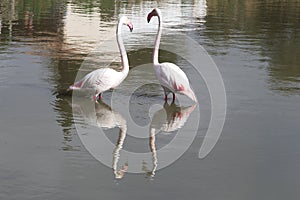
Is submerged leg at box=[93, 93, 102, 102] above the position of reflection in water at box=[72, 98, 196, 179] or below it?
above

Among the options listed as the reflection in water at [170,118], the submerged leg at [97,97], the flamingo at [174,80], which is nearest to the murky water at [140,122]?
the reflection in water at [170,118]

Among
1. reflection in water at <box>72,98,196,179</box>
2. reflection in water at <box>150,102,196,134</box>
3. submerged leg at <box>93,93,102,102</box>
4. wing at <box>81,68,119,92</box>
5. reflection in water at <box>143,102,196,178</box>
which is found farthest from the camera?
submerged leg at <box>93,93,102,102</box>

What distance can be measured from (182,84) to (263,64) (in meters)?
4.27

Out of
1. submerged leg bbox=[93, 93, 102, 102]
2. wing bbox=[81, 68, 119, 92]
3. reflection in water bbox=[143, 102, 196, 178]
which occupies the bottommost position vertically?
reflection in water bbox=[143, 102, 196, 178]

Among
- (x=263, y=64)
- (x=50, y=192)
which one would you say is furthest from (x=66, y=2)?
(x=50, y=192)

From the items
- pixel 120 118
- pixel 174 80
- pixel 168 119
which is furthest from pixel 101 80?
pixel 168 119

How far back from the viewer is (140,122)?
27.9 ft

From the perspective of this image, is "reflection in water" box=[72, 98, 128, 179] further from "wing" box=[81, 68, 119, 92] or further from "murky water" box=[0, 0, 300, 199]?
"wing" box=[81, 68, 119, 92]

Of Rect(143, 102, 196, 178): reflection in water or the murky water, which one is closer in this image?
the murky water

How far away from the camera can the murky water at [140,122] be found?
20.1 ft

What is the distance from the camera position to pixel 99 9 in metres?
25.3

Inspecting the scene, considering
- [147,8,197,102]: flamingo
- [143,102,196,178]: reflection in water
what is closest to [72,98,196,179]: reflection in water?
[143,102,196,178]: reflection in water

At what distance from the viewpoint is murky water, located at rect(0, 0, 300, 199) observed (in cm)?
613

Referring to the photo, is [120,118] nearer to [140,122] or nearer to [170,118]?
[140,122]
